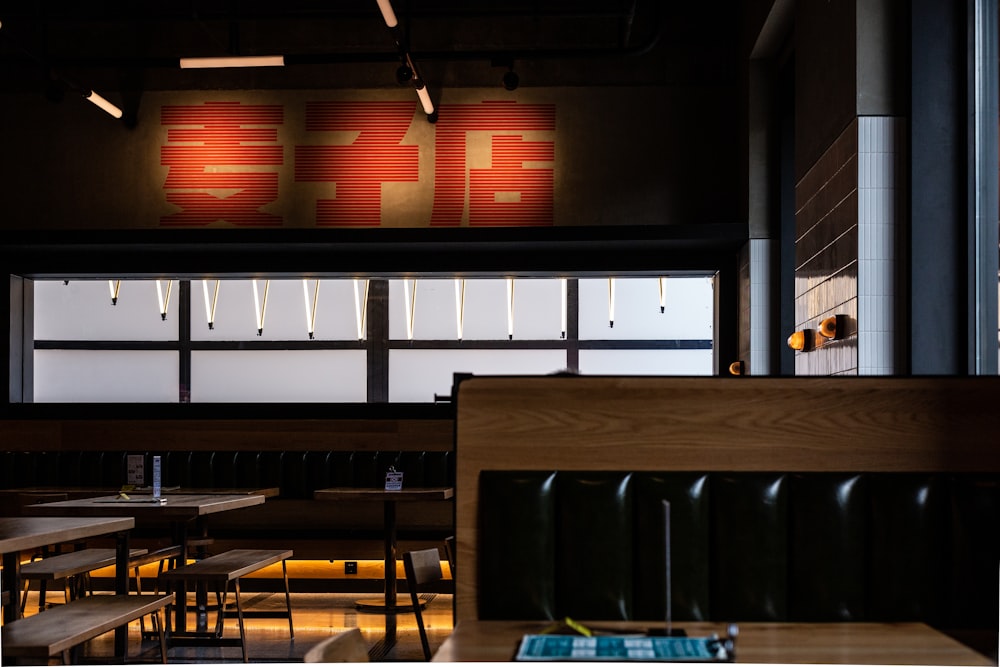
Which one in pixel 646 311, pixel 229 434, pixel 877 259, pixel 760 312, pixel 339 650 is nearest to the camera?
pixel 339 650

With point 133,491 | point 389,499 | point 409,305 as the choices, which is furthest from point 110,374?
point 389,499

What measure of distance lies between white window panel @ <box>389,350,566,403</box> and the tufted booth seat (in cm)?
640

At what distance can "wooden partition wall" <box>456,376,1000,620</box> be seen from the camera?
3.01 metres

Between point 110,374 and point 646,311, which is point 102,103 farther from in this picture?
point 646,311

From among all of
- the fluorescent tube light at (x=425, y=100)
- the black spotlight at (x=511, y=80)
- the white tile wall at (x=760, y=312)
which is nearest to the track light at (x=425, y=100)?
the fluorescent tube light at (x=425, y=100)

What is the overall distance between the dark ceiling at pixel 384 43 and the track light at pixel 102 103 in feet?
1.21

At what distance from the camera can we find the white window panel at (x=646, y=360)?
9.45 meters

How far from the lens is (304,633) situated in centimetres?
557

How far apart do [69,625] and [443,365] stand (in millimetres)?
6011

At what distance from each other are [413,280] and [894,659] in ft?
24.6

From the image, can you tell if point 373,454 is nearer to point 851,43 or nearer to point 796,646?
point 851,43

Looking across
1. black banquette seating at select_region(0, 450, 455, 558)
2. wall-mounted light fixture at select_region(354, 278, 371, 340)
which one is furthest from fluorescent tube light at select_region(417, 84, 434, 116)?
black banquette seating at select_region(0, 450, 455, 558)

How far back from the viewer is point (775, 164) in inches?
289

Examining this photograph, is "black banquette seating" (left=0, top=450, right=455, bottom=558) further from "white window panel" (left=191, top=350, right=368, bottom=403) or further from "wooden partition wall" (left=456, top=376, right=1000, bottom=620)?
"wooden partition wall" (left=456, top=376, right=1000, bottom=620)
